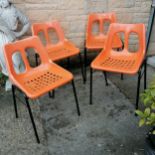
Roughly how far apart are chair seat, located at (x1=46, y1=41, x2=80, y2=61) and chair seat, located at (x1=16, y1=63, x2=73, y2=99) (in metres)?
0.37

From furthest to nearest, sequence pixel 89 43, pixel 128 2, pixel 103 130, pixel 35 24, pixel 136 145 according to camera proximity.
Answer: pixel 128 2 → pixel 89 43 → pixel 35 24 → pixel 103 130 → pixel 136 145

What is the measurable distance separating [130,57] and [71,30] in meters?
1.05

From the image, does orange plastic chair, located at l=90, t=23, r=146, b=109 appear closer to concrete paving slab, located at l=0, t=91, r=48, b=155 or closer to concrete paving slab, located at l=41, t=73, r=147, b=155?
concrete paving slab, located at l=41, t=73, r=147, b=155

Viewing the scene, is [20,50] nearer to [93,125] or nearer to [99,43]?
[93,125]

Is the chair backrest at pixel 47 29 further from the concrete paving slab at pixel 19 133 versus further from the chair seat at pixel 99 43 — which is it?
the concrete paving slab at pixel 19 133

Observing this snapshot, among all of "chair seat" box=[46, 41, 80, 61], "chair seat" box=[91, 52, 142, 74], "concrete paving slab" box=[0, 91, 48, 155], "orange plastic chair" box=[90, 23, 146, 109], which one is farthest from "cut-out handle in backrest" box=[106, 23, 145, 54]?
"concrete paving slab" box=[0, 91, 48, 155]

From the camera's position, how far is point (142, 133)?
2410 mm

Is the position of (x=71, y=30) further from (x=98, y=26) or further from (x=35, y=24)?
(x=35, y=24)

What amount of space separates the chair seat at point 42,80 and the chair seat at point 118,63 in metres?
0.39

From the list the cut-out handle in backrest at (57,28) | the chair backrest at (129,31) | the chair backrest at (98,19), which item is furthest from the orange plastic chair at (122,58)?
the cut-out handle in backrest at (57,28)

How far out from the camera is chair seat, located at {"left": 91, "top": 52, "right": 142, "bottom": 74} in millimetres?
2553

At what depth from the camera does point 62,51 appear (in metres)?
3.08

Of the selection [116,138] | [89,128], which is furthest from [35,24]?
[116,138]

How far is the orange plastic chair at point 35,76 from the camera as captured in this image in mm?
2260
